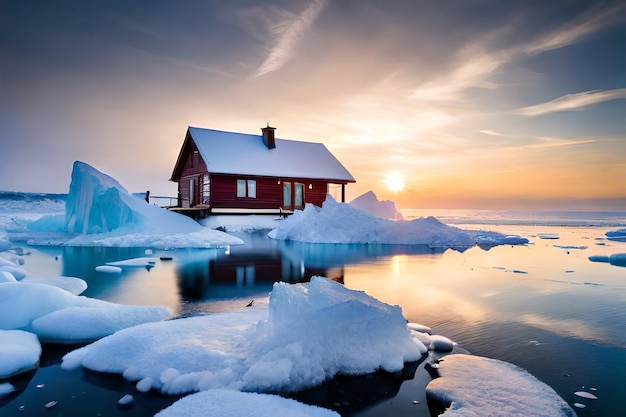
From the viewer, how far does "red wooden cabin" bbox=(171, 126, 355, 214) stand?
26.7 meters

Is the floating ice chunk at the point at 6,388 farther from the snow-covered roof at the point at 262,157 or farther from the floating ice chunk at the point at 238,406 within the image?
the snow-covered roof at the point at 262,157

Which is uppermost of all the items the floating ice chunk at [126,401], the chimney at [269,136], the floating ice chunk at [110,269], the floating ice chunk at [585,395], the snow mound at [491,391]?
the chimney at [269,136]

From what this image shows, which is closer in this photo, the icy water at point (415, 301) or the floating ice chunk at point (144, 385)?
the icy water at point (415, 301)

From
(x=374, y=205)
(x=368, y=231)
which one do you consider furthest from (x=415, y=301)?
(x=374, y=205)

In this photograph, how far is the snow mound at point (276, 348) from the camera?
4141 mm

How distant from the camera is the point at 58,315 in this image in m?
5.75

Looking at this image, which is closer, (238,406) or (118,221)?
(238,406)

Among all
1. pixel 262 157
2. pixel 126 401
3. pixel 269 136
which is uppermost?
pixel 269 136

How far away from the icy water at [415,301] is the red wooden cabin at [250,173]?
9644 mm

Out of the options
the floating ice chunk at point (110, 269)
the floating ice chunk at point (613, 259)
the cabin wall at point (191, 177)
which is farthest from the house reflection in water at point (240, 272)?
the cabin wall at point (191, 177)

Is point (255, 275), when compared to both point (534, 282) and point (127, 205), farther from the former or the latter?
point (127, 205)

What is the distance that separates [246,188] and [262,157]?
2964mm

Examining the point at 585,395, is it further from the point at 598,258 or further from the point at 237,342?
the point at 598,258

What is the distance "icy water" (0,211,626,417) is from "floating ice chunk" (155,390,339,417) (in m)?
0.34
